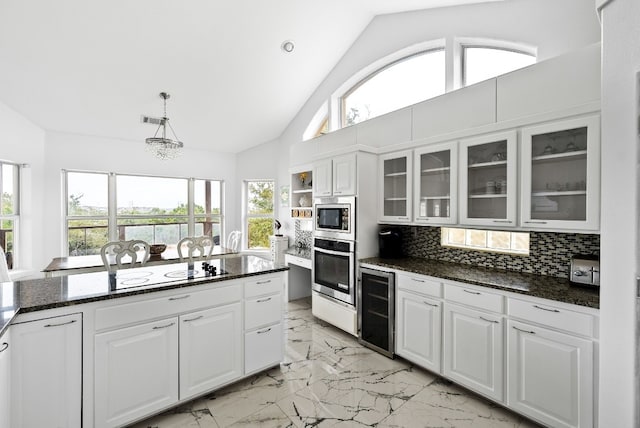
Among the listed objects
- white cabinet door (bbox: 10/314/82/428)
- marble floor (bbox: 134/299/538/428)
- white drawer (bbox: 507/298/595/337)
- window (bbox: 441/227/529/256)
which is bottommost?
marble floor (bbox: 134/299/538/428)

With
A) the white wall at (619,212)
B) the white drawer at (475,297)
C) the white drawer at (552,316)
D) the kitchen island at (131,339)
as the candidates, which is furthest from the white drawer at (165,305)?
the white wall at (619,212)

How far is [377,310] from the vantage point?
3033mm

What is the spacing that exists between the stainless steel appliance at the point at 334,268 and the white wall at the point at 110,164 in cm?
299

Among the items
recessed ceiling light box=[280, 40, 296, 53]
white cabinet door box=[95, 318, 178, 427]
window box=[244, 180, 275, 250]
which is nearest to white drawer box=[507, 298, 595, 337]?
white cabinet door box=[95, 318, 178, 427]

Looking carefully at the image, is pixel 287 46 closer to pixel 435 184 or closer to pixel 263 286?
pixel 435 184

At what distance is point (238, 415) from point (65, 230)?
4.39 meters

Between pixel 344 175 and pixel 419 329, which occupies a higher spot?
pixel 344 175

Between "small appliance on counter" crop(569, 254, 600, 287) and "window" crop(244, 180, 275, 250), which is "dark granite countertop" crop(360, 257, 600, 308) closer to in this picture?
"small appliance on counter" crop(569, 254, 600, 287)

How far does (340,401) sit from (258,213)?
4.35 m

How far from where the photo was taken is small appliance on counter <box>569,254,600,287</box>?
200cm

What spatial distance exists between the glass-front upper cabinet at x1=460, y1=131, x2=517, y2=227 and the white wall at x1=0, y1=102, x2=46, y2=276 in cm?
548

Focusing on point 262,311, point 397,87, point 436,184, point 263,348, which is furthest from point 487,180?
point 263,348

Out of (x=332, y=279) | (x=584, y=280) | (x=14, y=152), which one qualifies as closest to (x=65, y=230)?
(x=14, y=152)

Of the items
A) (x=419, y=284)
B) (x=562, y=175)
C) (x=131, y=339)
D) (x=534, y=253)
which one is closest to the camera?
(x=131, y=339)
